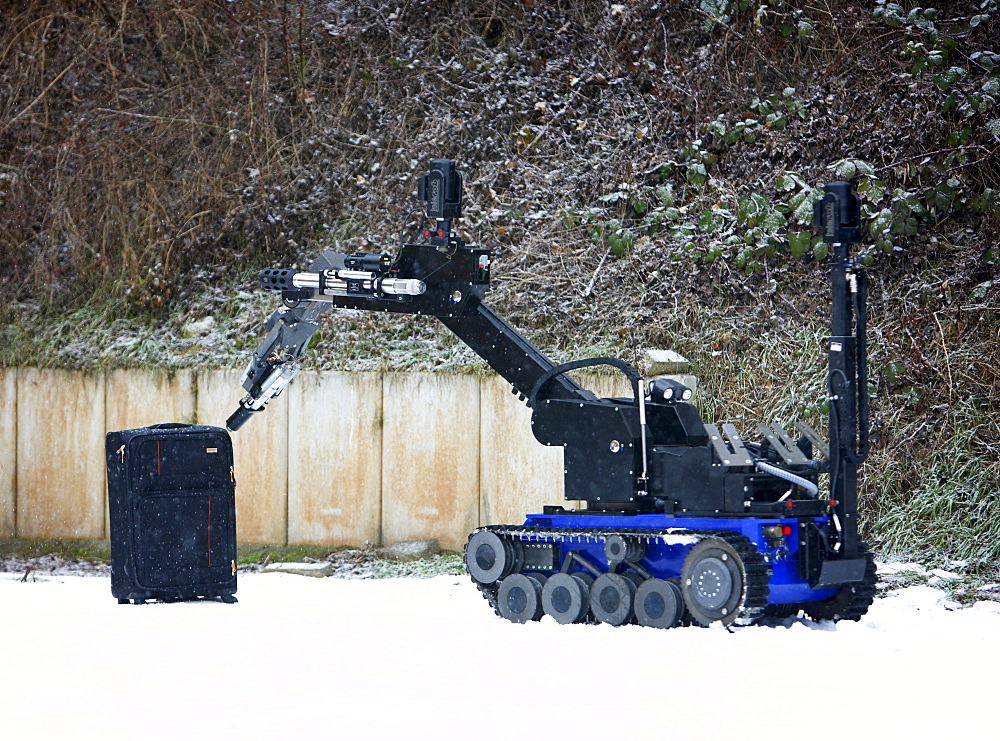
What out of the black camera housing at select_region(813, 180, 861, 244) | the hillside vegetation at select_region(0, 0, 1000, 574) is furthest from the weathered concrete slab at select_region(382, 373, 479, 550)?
the black camera housing at select_region(813, 180, 861, 244)

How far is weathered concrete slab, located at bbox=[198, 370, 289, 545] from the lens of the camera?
11.1 metres

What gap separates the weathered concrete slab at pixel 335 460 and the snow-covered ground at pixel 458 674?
6.77 ft

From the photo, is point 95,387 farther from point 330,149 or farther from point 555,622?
point 555,622

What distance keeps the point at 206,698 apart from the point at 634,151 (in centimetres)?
737

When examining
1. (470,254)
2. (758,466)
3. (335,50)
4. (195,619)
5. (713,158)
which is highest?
(335,50)

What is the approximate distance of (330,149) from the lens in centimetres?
1302

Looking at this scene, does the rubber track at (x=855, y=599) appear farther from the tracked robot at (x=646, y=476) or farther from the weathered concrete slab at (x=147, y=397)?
the weathered concrete slab at (x=147, y=397)

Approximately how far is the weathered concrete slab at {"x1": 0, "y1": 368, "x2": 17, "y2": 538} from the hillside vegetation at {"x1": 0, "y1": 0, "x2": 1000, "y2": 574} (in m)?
0.47

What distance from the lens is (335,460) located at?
1099 cm

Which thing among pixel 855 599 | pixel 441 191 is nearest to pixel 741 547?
pixel 855 599

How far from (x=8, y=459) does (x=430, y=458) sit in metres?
3.79

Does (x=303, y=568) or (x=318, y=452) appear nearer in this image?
(x=303, y=568)

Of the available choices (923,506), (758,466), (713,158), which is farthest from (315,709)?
(713,158)

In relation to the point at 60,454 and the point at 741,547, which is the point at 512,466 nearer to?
the point at 741,547
